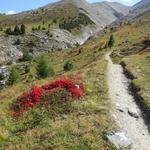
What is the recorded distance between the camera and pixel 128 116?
27859 mm

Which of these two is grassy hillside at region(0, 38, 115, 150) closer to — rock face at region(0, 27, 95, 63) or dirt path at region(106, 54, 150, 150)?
dirt path at region(106, 54, 150, 150)

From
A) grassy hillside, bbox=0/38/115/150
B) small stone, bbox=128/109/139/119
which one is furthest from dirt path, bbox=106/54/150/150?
grassy hillside, bbox=0/38/115/150

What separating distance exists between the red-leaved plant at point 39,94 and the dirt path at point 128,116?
328cm

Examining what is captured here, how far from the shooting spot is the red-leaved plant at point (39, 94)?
3003cm

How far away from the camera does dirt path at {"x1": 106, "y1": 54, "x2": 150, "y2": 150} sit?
77.7 ft

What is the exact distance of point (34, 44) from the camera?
129000 millimetres

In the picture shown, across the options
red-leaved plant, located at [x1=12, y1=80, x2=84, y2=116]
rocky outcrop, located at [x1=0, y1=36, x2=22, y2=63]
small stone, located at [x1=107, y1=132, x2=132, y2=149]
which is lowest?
rocky outcrop, located at [x1=0, y1=36, x2=22, y2=63]

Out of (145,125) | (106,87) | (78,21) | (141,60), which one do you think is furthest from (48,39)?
(145,125)

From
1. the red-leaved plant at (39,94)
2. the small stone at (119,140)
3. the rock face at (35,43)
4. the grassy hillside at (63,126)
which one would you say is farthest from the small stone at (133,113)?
the rock face at (35,43)

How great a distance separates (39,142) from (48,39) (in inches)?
4385

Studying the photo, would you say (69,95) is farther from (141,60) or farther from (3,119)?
(141,60)

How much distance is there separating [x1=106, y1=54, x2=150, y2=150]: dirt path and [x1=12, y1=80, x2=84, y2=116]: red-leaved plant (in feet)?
10.8

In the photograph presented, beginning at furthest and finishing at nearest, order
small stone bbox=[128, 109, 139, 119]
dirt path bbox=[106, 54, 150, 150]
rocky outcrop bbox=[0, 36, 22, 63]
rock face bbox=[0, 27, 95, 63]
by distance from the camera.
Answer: rock face bbox=[0, 27, 95, 63], rocky outcrop bbox=[0, 36, 22, 63], small stone bbox=[128, 109, 139, 119], dirt path bbox=[106, 54, 150, 150]

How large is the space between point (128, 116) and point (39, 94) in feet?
27.7
